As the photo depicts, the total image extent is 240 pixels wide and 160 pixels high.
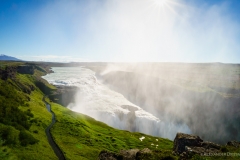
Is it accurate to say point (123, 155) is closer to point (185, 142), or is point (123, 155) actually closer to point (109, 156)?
point (109, 156)

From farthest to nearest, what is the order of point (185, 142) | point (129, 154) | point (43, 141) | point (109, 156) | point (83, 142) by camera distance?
point (83, 142) < point (43, 141) < point (185, 142) < point (109, 156) < point (129, 154)

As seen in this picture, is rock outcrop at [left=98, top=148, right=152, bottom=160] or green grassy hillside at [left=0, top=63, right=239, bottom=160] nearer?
rock outcrop at [left=98, top=148, right=152, bottom=160]

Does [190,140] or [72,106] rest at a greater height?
[190,140]

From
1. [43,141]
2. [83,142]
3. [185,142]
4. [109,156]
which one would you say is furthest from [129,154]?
[83,142]

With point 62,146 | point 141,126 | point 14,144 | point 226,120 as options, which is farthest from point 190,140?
point 226,120

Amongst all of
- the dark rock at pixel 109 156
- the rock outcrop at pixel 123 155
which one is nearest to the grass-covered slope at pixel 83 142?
the dark rock at pixel 109 156

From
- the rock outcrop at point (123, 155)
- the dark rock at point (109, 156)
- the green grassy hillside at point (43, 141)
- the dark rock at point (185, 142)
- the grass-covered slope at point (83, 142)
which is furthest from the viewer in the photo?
the grass-covered slope at point (83, 142)

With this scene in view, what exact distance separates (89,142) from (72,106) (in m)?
107

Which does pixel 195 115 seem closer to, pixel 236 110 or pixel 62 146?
pixel 236 110

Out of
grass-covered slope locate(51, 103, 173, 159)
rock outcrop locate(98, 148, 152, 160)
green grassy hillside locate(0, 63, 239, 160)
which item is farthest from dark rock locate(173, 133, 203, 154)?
grass-covered slope locate(51, 103, 173, 159)

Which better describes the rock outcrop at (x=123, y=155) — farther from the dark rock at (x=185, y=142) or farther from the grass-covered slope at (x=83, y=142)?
the grass-covered slope at (x=83, y=142)

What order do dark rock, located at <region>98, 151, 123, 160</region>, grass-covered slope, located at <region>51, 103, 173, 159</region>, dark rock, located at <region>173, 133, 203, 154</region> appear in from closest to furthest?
1. dark rock, located at <region>98, 151, 123, 160</region>
2. dark rock, located at <region>173, 133, 203, 154</region>
3. grass-covered slope, located at <region>51, 103, 173, 159</region>

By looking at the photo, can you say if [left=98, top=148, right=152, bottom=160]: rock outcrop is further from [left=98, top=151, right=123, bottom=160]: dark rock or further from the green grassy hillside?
the green grassy hillside

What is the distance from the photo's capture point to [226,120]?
167 m
